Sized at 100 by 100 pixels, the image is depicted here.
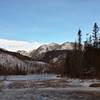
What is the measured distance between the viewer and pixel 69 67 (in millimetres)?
125688

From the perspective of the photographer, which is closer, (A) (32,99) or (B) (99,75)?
(A) (32,99)

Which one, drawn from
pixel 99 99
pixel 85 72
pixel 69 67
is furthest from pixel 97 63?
pixel 99 99

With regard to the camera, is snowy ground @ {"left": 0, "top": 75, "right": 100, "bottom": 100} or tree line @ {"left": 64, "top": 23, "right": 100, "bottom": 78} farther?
tree line @ {"left": 64, "top": 23, "right": 100, "bottom": 78}

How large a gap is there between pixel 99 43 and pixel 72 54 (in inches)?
629

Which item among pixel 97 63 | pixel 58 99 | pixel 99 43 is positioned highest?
pixel 99 43

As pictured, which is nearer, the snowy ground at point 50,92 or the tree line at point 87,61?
the snowy ground at point 50,92

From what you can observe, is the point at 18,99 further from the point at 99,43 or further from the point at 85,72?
the point at 99,43

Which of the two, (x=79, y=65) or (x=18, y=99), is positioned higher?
(x=79, y=65)

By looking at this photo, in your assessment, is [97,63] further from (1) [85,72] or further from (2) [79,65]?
(2) [79,65]

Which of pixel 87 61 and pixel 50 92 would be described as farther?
pixel 87 61

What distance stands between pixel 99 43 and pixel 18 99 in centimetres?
8689

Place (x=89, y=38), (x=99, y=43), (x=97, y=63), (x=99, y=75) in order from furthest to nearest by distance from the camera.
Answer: (x=89, y=38), (x=99, y=43), (x=97, y=63), (x=99, y=75)

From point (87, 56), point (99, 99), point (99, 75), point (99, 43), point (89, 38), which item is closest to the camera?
point (99, 99)

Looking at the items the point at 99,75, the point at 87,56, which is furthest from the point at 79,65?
the point at 99,75
